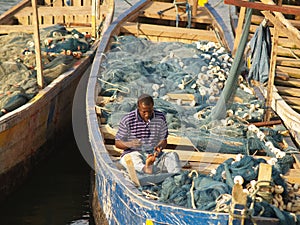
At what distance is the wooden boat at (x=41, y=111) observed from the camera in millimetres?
10266

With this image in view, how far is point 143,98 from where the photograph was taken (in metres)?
8.30

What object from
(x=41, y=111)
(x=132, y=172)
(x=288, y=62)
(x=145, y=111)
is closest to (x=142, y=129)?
(x=145, y=111)

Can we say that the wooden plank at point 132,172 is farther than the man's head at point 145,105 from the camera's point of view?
No

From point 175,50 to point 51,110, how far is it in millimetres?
2606

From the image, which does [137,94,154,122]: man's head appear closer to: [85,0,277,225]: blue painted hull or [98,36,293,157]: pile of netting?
[85,0,277,225]: blue painted hull

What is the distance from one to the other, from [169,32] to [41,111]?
12.5 ft

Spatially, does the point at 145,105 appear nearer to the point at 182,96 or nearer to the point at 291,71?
the point at 182,96

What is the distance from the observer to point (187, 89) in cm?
1086

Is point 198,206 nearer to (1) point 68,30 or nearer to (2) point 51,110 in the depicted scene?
(2) point 51,110

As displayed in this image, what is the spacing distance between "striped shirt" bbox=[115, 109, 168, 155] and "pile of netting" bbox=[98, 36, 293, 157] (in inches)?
25.3

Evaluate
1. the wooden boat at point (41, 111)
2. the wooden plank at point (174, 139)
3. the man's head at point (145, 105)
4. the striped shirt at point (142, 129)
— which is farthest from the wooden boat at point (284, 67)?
the wooden boat at point (41, 111)

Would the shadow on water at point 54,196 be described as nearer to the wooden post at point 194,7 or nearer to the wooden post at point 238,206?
the wooden post at point 194,7

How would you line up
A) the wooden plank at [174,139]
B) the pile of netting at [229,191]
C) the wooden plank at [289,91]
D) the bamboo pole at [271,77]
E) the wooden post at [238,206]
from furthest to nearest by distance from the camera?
the wooden plank at [289,91], the bamboo pole at [271,77], the wooden plank at [174,139], the pile of netting at [229,191], the wooden post at [238,206]

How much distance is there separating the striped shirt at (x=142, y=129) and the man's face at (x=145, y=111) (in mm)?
72
